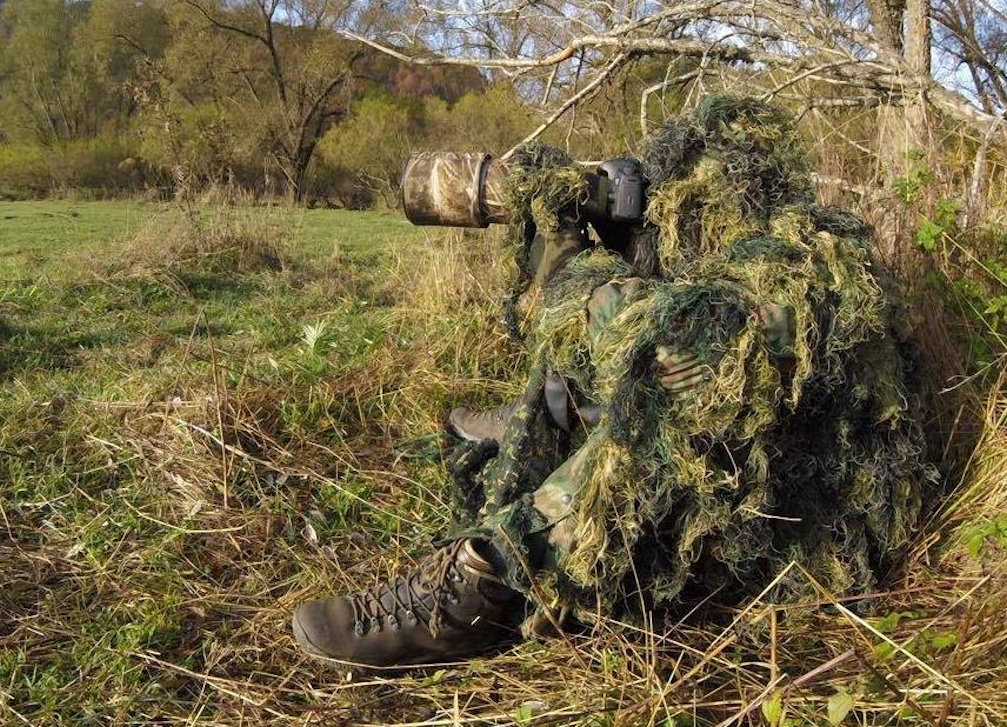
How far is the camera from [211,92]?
26.3m

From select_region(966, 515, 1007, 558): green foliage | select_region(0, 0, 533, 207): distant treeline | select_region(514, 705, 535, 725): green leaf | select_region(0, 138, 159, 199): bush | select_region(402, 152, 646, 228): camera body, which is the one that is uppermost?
select_region(0, 0, 533, 207): distant treeline

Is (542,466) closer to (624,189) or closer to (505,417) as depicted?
(505,417)

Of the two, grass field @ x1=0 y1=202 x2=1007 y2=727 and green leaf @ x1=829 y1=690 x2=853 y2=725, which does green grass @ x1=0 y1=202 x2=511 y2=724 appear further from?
green leaf @ x1=829 y1=690 x2=853 y2=725

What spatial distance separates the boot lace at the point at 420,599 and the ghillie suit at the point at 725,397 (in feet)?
0.29

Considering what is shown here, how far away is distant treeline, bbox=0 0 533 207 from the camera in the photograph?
78.4 feet

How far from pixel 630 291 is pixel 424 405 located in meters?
1.39

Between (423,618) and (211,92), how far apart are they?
27992mm

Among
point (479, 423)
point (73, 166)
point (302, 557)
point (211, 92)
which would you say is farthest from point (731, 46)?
point (211, 92)

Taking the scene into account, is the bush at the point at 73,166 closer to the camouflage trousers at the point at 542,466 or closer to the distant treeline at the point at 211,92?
the distant treeline at the point at 211,92

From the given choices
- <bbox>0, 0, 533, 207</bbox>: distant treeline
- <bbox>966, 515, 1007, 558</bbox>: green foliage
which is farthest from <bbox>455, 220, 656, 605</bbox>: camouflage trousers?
<bbox>0, 0, 533, 207</bbox>: distant treeline

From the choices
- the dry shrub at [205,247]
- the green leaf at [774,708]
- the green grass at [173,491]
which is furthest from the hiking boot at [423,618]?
the dry shrub at [205,247]

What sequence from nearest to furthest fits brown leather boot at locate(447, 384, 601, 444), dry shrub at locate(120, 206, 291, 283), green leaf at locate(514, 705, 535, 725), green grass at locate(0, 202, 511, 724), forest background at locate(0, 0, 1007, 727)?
green leaf at locate(514, 705, 535, 725)
forest background at locate(0, 0, 1007, 727)
green grass at locate(0, 202, 511, 724)
brown leather boot at locate(447, 384, 601, 444)
dry shrub at locate(120, 206, 291, 283)

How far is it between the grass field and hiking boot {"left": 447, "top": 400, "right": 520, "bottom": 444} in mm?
87

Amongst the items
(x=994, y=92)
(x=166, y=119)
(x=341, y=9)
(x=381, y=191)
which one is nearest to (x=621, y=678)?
(x=166, y=119)
